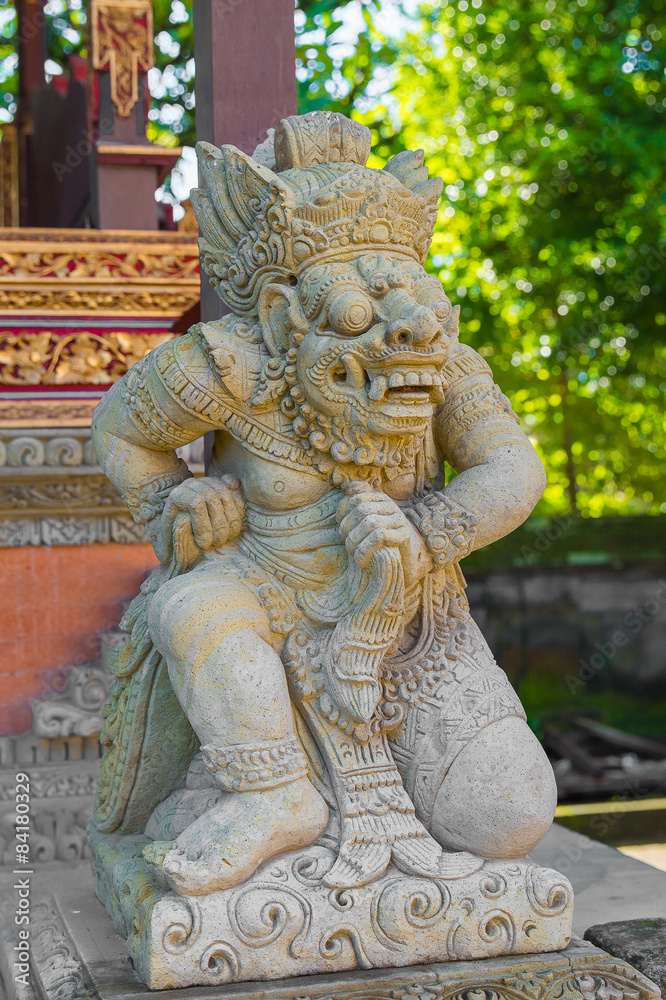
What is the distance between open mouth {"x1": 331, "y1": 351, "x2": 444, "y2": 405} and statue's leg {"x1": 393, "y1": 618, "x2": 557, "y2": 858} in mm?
644

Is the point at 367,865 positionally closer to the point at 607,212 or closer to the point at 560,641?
the point at 560,641

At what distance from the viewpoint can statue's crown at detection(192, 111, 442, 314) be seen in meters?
2.58

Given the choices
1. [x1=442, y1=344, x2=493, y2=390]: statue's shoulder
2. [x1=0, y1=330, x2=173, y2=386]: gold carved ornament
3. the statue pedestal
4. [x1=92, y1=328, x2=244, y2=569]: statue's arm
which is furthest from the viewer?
[x1=0, y1=330, x2=173, y2=386]: gold carved ornament

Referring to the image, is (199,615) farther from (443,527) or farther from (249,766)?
(443,527)

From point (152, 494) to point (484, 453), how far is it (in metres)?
0.82

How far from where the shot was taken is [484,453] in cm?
271

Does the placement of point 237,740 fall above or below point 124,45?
below

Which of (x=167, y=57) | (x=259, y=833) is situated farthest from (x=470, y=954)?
(x=167, y=57)

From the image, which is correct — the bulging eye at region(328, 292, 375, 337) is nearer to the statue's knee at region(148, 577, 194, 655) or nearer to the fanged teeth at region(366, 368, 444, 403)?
the fanged teeth at region(366, 368, 444, 403)

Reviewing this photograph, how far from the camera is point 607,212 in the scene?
29.9 feet

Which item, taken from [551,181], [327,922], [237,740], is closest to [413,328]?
[237,740]

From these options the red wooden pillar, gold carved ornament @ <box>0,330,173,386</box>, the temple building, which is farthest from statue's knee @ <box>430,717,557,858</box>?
gold carved ornament @ <box>0,330,173,386</box>

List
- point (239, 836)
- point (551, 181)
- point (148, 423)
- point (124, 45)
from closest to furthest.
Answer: point (239, 836), point (148, 423), point (124, 45), point (551, 181)

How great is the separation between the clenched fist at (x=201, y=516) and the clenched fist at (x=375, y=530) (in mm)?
285
